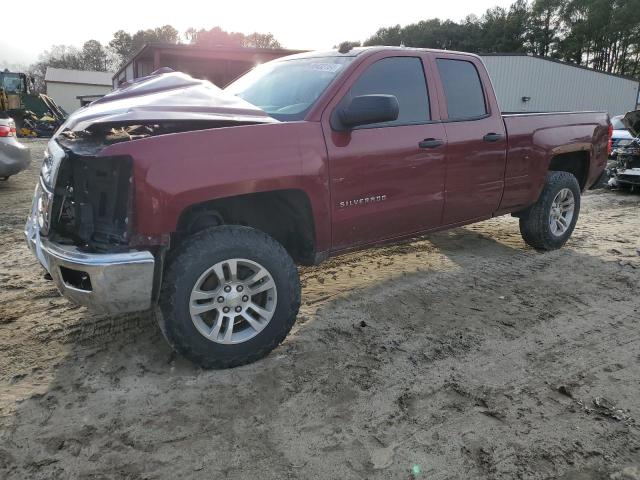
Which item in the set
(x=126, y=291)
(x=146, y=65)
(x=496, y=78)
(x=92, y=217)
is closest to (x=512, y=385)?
(x=126, y=291)

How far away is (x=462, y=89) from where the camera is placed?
4.40 meters

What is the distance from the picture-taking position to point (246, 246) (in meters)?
2.98

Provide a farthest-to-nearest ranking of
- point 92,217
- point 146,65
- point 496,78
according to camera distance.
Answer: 1. point 496,78
2. point 146,65
3. point 92,217

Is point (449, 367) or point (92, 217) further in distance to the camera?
point (449, 367)

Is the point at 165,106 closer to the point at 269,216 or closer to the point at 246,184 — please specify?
the point at 246,184

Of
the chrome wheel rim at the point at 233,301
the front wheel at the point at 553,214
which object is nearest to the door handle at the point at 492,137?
the front wheel at the point at 553,214

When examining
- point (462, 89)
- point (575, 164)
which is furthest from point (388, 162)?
point (575, 164)

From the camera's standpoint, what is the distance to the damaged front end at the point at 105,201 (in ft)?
8.80

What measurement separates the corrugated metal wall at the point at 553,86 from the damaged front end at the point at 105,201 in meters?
27.6

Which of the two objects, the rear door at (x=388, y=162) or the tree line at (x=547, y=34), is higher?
the tree line at (x=547, y=34)

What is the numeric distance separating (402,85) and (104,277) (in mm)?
2619

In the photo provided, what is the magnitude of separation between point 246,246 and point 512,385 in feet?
5.77

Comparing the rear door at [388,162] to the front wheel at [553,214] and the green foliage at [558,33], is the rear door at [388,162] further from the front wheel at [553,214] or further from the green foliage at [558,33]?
the green foliage at [558,33]

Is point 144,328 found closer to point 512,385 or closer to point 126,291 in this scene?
point 126,291
